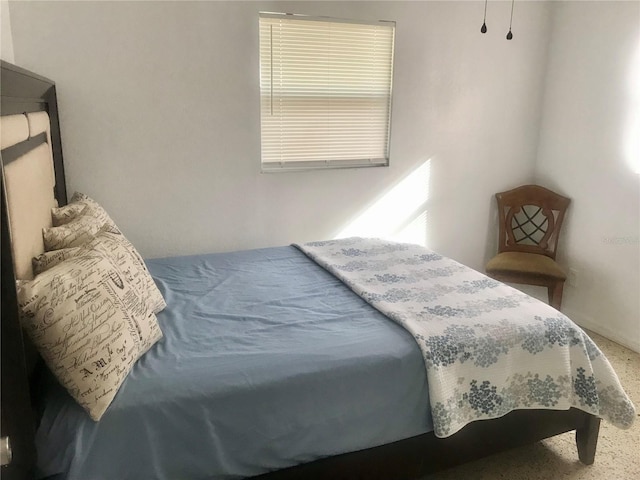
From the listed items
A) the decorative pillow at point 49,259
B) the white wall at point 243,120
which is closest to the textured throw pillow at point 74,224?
the decorative pillow at point 49,259

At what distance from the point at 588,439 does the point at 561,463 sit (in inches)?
5.9

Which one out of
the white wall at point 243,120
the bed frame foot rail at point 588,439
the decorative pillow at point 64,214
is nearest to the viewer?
the bed frame foot rail at point 588,439

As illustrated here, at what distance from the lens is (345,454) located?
1549mm

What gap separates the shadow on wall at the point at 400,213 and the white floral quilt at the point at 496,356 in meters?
1.16

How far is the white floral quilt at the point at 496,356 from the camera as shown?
1.61 m

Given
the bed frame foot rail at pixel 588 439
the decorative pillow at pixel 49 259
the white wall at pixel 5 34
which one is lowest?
the bed frame foot rail at pixel 588 439

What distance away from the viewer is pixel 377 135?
313 cm

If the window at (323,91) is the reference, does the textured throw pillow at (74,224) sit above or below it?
below

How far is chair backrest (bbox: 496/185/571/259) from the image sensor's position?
129 inches

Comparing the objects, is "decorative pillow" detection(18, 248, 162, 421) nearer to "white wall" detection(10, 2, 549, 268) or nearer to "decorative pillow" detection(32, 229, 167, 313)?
"decorative pillow" detection(32, 229, 167, 313)

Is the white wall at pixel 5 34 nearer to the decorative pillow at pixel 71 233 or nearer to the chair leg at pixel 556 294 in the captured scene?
the decorative pillow at pixel 71 233

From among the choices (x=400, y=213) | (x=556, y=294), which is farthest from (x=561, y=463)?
(x=400, y=213)

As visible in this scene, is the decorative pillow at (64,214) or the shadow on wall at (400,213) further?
the shadow on wall at (400,213)

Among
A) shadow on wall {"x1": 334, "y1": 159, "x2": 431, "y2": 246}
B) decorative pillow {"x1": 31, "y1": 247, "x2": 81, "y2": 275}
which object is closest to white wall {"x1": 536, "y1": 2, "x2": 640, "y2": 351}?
shadow on wall {"x1": 334, "y1": 159, "x2": 431, "y2": 246}
